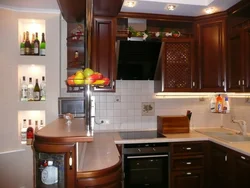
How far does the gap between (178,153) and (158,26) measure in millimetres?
1836

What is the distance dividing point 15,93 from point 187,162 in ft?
7.80

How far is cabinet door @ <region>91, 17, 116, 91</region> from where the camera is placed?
281cm

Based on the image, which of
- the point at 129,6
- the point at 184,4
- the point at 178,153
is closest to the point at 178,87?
the point at 178,153

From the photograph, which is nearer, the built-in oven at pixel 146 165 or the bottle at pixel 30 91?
the built-in oven at pixel 146 165

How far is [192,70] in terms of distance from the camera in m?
2.99

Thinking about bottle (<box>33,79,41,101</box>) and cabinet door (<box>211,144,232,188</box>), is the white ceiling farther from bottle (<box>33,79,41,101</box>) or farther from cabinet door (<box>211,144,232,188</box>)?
cabinet door (<box>211,144,232,188</box>)

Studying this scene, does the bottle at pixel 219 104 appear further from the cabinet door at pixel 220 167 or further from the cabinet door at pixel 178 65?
the cabinet door at pixel 220 167

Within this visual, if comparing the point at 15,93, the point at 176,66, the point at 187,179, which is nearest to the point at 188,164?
the point at 187,179

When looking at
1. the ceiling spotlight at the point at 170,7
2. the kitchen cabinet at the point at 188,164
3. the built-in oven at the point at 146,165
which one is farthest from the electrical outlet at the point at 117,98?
the ceiling spotlight at the point at 170,7

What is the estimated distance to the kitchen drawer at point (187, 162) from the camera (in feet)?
8.78

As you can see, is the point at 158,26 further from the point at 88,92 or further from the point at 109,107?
the point at 88,92

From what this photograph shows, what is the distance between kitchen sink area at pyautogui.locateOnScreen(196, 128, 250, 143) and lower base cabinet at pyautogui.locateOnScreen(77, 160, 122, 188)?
1.59m

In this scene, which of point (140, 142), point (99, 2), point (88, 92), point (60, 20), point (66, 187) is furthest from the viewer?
point (60, 20)

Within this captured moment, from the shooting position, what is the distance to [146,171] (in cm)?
261
